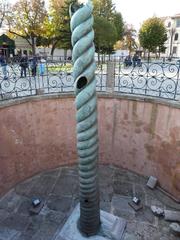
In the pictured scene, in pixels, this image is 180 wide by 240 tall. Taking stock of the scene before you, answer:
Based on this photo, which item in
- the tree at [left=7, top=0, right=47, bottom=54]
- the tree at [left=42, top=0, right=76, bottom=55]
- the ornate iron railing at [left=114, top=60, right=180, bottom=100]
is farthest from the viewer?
the tree at [left=42, top=0, right=76, bottom=55]

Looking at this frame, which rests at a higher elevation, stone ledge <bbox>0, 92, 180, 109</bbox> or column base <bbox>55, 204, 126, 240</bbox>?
stone ledge <bbox>0, 92, 180, 109</bbox>

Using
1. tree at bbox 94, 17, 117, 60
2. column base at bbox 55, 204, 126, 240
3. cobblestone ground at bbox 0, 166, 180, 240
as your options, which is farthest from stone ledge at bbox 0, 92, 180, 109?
tree at bbox 94, 17, 117, 60

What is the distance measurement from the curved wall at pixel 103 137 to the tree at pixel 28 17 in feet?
56.4

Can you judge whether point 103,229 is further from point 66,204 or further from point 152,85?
point 152,85

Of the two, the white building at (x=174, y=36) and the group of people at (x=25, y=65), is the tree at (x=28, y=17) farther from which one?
the white building at (x=174, y=36)

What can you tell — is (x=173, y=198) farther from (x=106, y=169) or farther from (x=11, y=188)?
(x=11, y=188)

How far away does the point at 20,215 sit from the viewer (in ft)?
13.9

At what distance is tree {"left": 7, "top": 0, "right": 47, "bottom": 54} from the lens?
18.4 metres

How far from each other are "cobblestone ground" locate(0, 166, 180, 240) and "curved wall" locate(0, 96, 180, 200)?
0.29m

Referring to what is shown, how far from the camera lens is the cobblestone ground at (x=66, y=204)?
12.7 ft

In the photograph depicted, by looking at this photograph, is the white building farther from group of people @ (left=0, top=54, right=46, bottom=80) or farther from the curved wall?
the curved wall

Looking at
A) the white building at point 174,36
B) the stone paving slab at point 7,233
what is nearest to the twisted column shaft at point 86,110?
the stone paving slab at point 7,233

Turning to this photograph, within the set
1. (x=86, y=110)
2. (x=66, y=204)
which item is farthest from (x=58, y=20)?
(x=86, y=110)

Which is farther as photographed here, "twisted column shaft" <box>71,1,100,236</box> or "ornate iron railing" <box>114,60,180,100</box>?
"ornate iron railing" <box>114,60,180,100</box>
